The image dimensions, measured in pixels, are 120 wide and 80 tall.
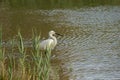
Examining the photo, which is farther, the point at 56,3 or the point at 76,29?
the point at 56,3

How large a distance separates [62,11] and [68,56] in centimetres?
1152

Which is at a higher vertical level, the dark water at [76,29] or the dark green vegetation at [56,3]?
the dark green vegetation at [56,3]

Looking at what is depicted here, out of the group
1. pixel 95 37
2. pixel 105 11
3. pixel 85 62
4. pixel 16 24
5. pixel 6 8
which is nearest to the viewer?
pixel 85 62

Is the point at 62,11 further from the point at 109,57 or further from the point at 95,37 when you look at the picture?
the point at 109,57

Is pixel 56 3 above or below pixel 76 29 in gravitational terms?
above

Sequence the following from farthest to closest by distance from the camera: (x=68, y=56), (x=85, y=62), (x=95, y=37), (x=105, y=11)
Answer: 1. (x=105, y=11)
2. (x=95, y=37)
3. (x=68, y=56)
4. (x=85, y=62)

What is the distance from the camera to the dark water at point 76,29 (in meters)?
10.6

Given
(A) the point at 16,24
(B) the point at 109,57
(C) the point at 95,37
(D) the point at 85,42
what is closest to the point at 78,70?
(B) the point at 109,57

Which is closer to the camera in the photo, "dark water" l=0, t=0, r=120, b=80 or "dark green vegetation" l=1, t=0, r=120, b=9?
"dark water" l=0, t=0, r=120, b=80

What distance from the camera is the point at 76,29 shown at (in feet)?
55.2

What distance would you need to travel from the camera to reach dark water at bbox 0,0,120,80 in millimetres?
10562

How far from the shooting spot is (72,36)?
49.8 ft

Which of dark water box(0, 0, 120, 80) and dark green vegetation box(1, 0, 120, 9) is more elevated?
dark green vegetation box(1, 0, 120, 9)

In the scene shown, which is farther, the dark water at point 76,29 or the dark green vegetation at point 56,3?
the dark green vegetation at point 56,3
